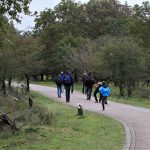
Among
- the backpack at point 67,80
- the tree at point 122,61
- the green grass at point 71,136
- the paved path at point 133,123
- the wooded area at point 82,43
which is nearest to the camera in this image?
the green grass at point 71,136

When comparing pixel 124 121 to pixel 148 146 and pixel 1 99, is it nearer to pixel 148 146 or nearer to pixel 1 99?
pixel 148 146

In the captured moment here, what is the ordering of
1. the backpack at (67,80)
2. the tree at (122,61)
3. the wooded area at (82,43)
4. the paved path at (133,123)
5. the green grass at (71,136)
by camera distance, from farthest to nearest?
the tree at (122,61) < the wooded area at (82,43) < the backpack at (67,80) < the paved path at (133,123) < the green grass at (71,136)

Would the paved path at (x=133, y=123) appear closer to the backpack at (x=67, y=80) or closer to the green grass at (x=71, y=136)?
the green grass at (x=71, y=136)

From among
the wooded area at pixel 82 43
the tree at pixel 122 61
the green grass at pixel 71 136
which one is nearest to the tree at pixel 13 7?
the wooded area at pixel 82 43

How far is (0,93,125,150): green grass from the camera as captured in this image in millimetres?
13339

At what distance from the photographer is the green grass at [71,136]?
1334 centimetres

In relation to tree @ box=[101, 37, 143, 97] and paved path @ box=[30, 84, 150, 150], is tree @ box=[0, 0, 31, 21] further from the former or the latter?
tree @ box=[101, 37, 143, 97]

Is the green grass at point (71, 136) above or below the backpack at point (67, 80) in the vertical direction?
below

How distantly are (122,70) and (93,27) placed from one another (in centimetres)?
5019

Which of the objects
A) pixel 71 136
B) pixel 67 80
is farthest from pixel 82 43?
pixel 71 136

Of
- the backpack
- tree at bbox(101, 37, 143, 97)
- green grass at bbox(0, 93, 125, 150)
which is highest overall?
tree at bbox(101, 37, 143, 97)

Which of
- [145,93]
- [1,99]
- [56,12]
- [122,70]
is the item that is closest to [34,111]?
[1,99]

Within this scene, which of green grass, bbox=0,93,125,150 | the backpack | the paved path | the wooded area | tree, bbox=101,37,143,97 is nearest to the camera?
green grass, bbox=0,93,125,150

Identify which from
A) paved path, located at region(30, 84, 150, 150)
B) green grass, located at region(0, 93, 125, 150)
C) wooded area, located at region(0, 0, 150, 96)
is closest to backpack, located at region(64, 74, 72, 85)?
paved path, located at region(30, 84, 150, 150)
